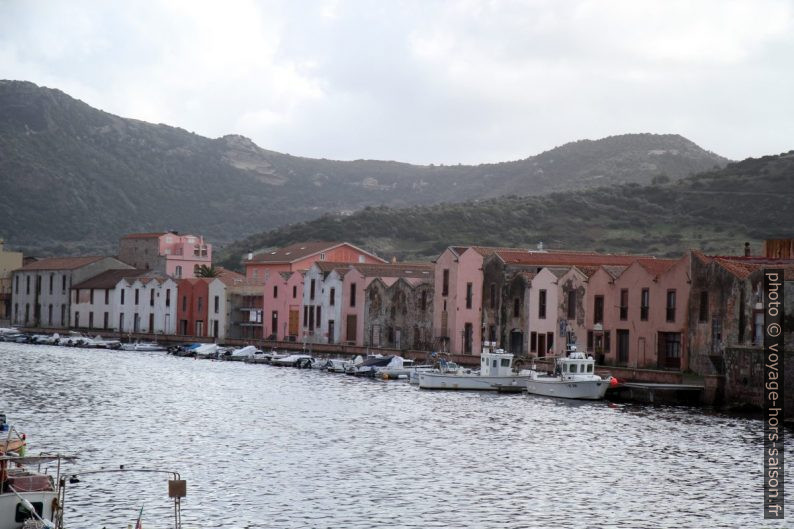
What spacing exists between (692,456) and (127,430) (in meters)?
26.3

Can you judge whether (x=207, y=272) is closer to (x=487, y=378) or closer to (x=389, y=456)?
(x=487, y=378)

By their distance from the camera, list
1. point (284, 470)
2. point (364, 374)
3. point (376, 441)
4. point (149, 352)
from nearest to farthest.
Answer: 1. point (284, 470)
2. point (376, 441)
3. point (364, 374)
4. point (149, 352)

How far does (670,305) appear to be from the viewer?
79.6 metres

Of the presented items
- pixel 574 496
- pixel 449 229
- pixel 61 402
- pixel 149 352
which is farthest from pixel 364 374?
pixel 449 229

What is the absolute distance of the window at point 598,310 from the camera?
8644cm

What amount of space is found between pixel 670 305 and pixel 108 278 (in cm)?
9039

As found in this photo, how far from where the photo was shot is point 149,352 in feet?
415

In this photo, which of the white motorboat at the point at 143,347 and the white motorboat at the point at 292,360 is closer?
the white motorboat at the point at 292,360

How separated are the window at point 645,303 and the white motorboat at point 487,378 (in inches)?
353

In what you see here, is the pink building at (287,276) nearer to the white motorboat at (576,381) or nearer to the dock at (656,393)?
the white motorboat at (576,381)

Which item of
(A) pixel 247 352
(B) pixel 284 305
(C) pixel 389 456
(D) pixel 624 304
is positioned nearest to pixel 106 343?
(B) pixel 284 305

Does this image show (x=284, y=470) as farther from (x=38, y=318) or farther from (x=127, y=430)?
(x=38, y=318)

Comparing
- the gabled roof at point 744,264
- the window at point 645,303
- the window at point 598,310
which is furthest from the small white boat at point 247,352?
the gabled roof at point 744,264

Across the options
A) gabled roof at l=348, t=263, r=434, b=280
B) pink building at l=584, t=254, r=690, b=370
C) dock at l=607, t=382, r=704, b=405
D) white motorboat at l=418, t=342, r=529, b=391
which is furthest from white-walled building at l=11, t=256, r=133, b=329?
dock at l=607, t=382, r=704, b=405
